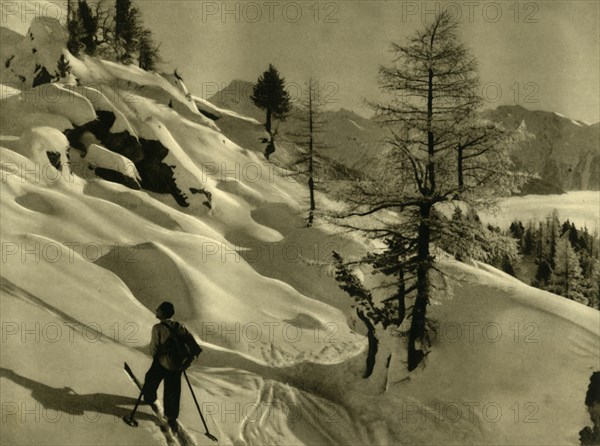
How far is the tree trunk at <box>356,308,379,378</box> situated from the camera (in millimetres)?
9102

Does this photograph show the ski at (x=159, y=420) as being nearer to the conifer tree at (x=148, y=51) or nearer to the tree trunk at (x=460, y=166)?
the conifer tree at (x=148, y=51)

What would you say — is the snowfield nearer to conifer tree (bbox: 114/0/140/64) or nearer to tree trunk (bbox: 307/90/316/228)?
tree trunk (bbox: 307/90/316/228)

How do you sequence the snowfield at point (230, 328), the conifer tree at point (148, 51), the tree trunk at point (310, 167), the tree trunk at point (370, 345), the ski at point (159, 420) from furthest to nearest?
the tree trunk at point (310, 167), the conifer tree at point (148, 51), the tree trunk at point (370, 345), the snowfield at point (230, 328), the ski at point (159, 420)

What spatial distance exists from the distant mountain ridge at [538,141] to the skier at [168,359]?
14.9ft

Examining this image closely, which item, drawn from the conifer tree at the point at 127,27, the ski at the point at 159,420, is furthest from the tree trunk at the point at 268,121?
the ski at the point at 159,420

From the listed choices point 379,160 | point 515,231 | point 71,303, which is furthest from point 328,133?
point 71,303

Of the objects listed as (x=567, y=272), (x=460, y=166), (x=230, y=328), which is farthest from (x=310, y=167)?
(x=567, y=272)

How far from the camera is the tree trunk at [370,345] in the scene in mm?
9102

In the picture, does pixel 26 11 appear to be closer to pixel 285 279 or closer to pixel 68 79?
pixel 68 79

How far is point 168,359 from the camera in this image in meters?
7.24

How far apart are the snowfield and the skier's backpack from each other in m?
0.50

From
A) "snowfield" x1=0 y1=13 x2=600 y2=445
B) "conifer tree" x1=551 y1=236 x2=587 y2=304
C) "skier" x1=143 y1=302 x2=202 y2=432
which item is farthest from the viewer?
"conifer tree" x1=551 y1=236 x2=587 y2=304

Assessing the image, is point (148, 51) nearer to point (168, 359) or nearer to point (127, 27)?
point (127, 27)

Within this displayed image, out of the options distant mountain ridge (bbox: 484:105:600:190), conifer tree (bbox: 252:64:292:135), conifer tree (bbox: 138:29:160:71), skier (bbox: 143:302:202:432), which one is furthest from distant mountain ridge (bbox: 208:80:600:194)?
skier (bbox: 143:302:202:432)
